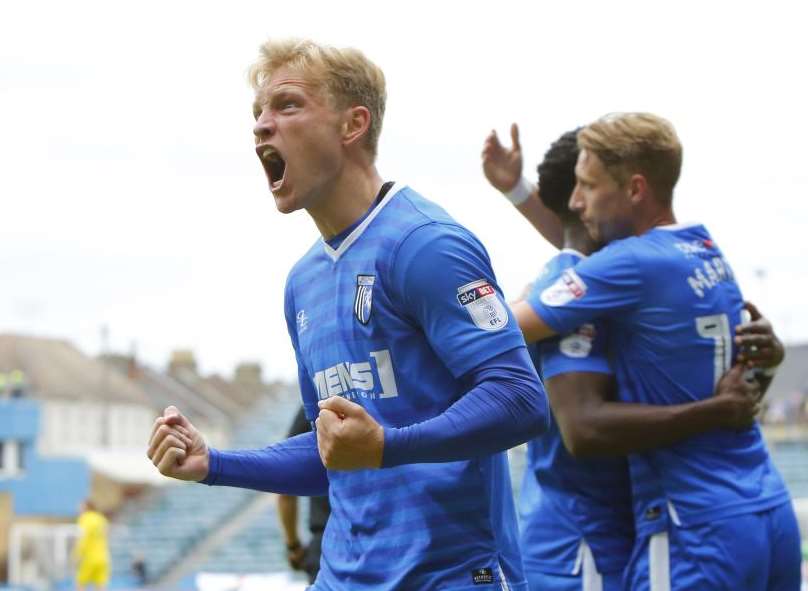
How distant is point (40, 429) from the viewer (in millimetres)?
43156

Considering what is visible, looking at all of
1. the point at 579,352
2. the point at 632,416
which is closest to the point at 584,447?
the point at 632,416

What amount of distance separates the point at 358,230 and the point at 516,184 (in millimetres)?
1876

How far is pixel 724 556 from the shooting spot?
377cm

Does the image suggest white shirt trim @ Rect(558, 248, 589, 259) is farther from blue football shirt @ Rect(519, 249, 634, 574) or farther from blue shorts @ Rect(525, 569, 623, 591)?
blue shorts @ Rect(525, 569, 623, 591)

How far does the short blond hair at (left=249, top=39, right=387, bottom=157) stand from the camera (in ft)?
10.2

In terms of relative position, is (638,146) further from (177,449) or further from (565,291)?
(177,449)

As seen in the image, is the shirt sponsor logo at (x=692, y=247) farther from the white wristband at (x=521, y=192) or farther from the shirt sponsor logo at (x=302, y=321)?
the shirt sponsor logo at (x=302, y=321)

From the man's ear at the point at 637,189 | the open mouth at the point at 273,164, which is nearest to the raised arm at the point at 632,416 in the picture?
the man's ear at the point at 637,189

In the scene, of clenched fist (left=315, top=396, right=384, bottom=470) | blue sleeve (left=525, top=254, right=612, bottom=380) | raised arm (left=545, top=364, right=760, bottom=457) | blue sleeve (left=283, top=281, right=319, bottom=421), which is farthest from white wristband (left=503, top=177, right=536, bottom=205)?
clenched fist (left=315, top=396, right=384, bottom=470)

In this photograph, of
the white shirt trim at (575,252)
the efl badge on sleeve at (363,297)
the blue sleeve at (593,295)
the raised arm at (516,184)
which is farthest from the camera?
the raised arm at (516,184)

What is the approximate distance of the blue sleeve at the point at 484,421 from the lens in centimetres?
268

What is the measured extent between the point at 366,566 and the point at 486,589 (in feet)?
0.86

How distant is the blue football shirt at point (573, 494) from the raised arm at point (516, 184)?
1.83 feet

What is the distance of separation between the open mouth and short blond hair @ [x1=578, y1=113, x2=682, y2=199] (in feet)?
4.08
